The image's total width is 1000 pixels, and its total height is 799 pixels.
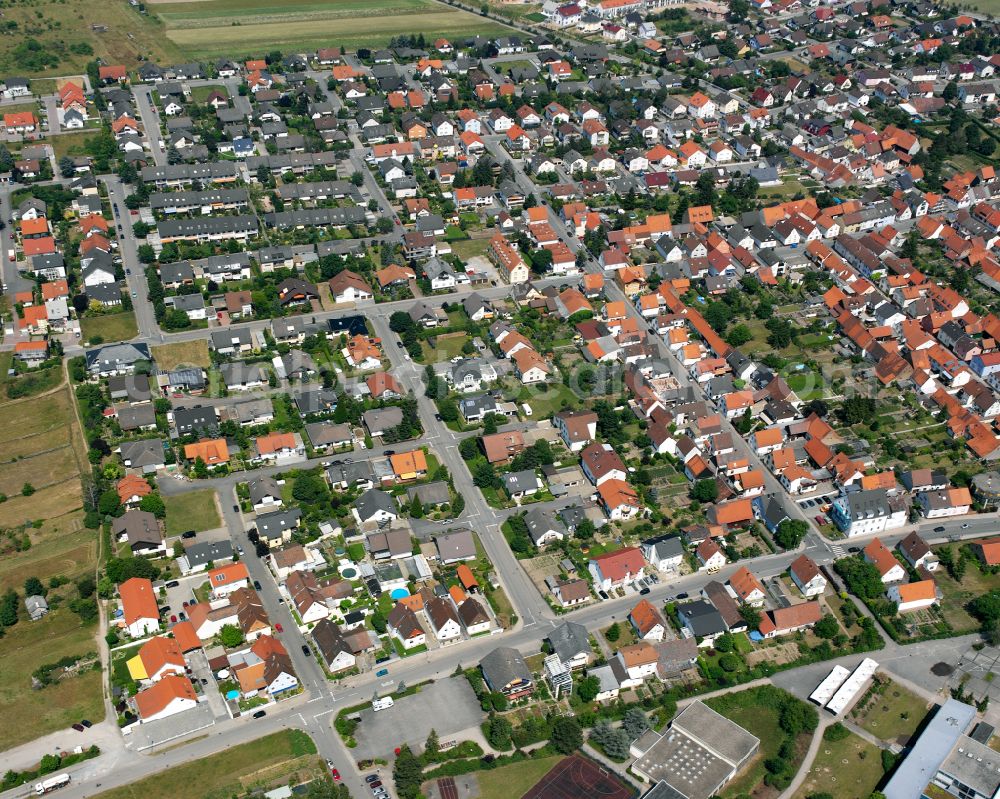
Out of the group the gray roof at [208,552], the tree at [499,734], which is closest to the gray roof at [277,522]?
the gray roof at [208,552]

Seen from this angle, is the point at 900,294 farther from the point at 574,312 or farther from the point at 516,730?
the point at 516,730

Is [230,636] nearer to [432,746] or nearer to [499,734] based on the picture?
[432,746]

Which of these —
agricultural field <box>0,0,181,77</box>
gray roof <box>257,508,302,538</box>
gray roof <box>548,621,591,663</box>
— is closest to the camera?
gray roof <box>548,621,591,663</box>

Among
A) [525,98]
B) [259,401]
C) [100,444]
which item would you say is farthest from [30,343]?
[525,98]

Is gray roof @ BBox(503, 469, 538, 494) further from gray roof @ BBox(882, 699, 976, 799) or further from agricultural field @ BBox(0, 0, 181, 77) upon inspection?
agricultural field @ BBox(0, 0, 181, 77)

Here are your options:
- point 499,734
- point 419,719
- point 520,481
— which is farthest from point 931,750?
point 520,481

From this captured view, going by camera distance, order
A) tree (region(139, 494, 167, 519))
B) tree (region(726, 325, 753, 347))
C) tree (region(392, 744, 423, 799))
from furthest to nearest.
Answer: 1. tree (region(726, 325, 753, 347))
2. tree (region(139, 494, 167, 519))
3. tree (region(392, 744, 423, 799))

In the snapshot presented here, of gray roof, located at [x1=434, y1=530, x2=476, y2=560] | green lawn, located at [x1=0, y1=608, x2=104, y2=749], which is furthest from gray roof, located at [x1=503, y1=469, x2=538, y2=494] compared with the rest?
green lawn, located at [x1=0, y1=608, x2=104, y2=749]
